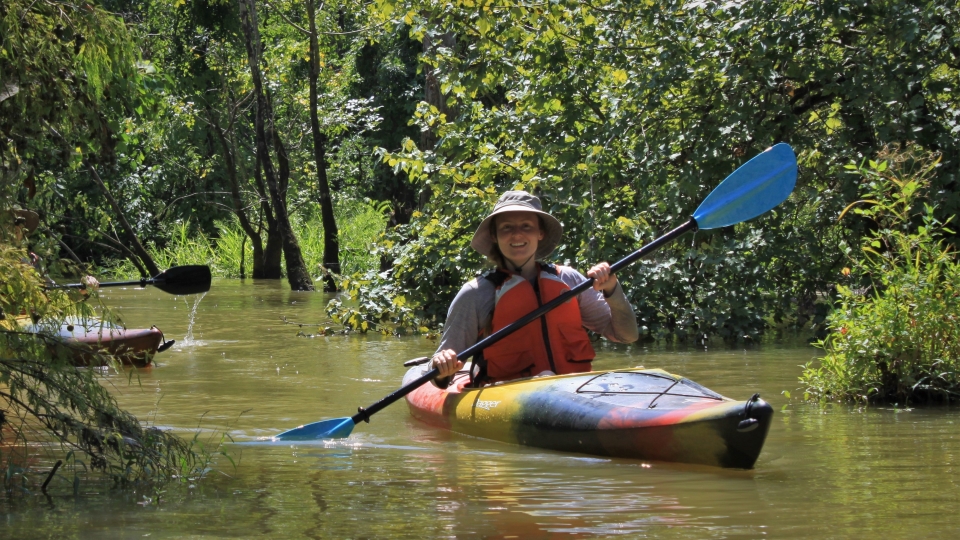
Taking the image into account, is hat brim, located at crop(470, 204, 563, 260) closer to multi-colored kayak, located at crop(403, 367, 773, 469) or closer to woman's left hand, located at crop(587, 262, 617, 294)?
woman's left hand, located at crop(587, 262, 617, 294)

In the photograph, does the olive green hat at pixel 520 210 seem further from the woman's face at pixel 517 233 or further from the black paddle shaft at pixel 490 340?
the black paddle shaft at pixel 490 340

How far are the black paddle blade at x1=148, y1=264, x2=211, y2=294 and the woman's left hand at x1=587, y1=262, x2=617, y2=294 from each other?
188 cm

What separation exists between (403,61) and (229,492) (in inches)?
775

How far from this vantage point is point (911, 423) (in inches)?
225

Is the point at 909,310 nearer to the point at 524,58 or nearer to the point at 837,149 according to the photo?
the point at 837,149

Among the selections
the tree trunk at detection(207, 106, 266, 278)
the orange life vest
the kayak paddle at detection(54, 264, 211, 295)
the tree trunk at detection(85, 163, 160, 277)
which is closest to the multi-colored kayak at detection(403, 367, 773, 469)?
the orange life vest

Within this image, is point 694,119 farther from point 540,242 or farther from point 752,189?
point 540,242

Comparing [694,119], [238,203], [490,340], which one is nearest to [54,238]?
[490,340]

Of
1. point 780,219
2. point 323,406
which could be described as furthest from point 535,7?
point 323,406

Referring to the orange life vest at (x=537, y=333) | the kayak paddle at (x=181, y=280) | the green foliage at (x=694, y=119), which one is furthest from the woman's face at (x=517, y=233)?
the green foliage at (x=694, y=119)

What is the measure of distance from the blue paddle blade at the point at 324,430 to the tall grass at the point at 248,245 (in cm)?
1515

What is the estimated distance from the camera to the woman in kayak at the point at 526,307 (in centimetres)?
571

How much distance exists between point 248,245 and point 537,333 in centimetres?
1853

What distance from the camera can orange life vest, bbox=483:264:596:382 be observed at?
5707 millimetres
